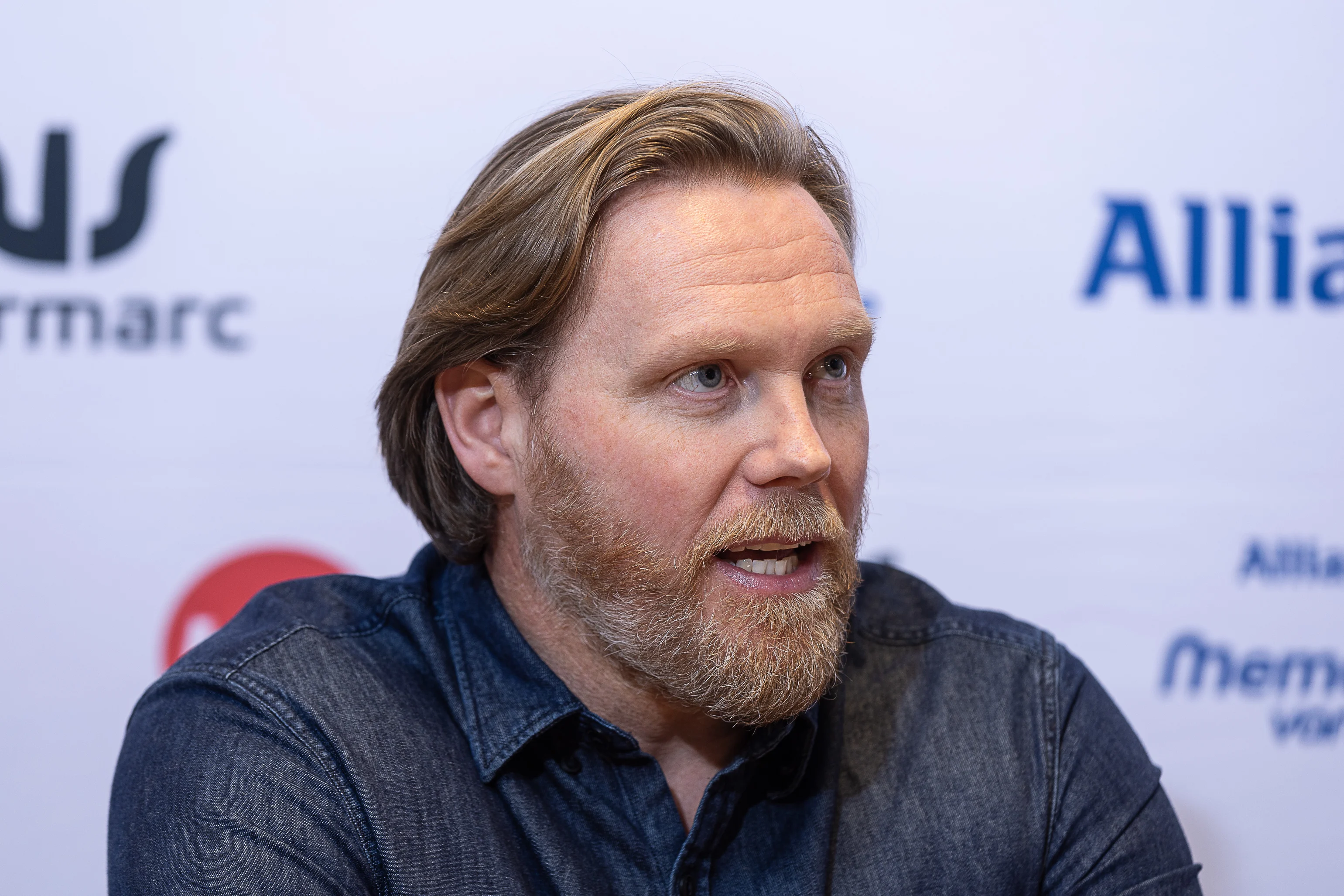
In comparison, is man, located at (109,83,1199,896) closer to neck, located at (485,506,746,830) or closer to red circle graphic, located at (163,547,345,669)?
neck, located at (485,506,746,830)

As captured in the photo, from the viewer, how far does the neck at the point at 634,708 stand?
4.49ft

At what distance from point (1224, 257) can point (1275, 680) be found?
79cm

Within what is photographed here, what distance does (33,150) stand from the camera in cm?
190

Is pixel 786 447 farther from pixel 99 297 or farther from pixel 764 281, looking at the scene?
pixel 99 297

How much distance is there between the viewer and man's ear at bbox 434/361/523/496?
1411 millimetres

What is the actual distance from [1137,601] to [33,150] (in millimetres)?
2111

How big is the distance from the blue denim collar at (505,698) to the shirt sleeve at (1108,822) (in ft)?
1.10

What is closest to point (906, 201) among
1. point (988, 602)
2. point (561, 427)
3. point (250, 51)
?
point (988, 602)

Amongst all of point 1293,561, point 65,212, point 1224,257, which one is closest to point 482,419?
point 65,212

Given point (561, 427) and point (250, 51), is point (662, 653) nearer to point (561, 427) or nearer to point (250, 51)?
point (561, 427)

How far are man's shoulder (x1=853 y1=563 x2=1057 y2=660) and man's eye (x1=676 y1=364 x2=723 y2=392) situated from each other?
46cm

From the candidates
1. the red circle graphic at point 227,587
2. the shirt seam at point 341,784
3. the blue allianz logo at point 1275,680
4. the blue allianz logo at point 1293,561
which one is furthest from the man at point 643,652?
the blue allianz logo at point 1293,561

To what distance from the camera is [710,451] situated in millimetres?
1237

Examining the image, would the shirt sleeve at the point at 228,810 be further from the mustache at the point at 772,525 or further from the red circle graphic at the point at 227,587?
the red circle graphic at the point at 227,587
